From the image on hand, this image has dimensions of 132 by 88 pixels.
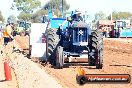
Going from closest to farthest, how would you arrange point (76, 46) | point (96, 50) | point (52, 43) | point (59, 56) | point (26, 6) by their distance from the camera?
point (59, 56) → point (96, 50) → point (76, 46) → point (52, 43) → point (26, 6)

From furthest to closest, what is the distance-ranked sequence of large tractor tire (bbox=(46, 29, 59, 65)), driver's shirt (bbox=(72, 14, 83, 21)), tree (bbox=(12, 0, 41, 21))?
tree (bbox=(12, 0, 41, 21))
large tractor tire (bbox=(46, 29, 59, 65))
driver's shirt (bbox=(72, 14, 83, 21))

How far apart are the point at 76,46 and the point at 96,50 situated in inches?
36.9

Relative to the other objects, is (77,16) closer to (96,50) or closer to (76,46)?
(76,46)

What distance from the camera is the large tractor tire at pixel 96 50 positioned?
→ 1479cm

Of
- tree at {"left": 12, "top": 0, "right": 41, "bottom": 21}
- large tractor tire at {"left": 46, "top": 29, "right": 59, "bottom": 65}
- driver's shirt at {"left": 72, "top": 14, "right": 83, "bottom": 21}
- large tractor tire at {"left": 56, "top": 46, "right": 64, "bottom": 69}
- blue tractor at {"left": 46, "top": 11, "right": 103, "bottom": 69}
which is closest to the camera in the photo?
large tractor tire at {"left": 56, "top": 46, "right": 64, "bottom": 69}

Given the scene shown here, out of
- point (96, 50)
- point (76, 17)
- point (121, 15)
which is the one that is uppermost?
point (121, 15)

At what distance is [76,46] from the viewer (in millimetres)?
15445

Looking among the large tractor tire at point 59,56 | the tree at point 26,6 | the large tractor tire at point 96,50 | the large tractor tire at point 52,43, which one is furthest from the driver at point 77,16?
the tree at point 26,6

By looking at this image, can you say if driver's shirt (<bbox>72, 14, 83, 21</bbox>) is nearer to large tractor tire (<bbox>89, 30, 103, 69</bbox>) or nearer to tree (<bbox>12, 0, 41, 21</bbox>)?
large tractor tire (<bbox>89, 30, 103, 69</bbox>)

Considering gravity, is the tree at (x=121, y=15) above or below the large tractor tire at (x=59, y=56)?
above

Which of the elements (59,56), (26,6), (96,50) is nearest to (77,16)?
(96,50)

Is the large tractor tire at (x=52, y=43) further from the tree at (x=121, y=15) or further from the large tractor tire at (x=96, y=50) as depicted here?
the tree at (x=121, y=15)

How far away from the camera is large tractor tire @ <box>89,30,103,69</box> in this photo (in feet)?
48.5

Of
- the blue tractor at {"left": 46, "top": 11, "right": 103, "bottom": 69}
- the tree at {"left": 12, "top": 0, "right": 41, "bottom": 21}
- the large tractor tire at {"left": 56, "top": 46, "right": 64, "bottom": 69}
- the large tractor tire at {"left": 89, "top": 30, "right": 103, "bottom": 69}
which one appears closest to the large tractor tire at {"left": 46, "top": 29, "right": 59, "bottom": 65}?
the blue tractor at {"left": 46, "top": 11, "right": 103, "bottom": 69}
